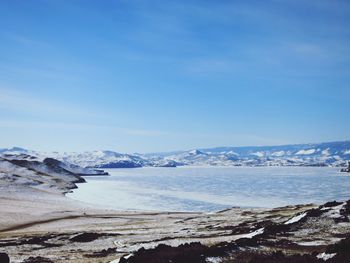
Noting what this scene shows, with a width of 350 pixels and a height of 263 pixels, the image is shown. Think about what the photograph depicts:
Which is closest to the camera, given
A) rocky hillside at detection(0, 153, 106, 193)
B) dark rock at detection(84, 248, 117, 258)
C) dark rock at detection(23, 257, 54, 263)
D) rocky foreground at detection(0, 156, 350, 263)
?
rocky foreground at detection(0, 156, 350, 263)

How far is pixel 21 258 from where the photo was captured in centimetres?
2917

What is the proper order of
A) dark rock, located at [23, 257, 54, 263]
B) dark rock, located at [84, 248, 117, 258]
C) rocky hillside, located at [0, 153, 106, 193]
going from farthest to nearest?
1. rocky hillside, located at [0, 153, 106, 193]
2. dark rock, located at [84, 248, 117, 258]
3. dark rock, located at [23, 257, 54, 263]

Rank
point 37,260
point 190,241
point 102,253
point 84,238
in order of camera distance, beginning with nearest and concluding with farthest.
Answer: point 37,260 → point 102,253 → point 190,241 → point 84,238

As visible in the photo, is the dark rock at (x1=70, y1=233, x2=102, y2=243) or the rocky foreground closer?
the rocky foreground

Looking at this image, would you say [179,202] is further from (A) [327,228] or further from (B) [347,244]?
(B) [347,244]

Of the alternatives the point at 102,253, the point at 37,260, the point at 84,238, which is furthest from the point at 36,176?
the point at 37,260

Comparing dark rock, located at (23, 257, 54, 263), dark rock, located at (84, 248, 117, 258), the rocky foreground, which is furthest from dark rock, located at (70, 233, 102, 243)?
dark rock, located at (23, 257, 54, 263)

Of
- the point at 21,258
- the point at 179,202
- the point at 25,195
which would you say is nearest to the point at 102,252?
the point at 21,258

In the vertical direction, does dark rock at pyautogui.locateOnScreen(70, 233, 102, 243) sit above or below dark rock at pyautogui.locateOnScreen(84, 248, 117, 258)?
below

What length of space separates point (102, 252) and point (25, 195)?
80.0 m

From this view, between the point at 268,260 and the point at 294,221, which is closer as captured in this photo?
the point at 268,260

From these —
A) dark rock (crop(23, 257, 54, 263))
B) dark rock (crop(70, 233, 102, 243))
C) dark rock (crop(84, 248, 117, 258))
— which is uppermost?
dark rock (crop(23, 257, 54, 263))

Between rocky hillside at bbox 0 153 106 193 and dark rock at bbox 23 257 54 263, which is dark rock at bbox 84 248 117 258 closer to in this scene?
dark rock at bbox 23 257 54 263

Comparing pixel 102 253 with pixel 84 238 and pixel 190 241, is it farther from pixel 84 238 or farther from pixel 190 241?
pixel 84 238
